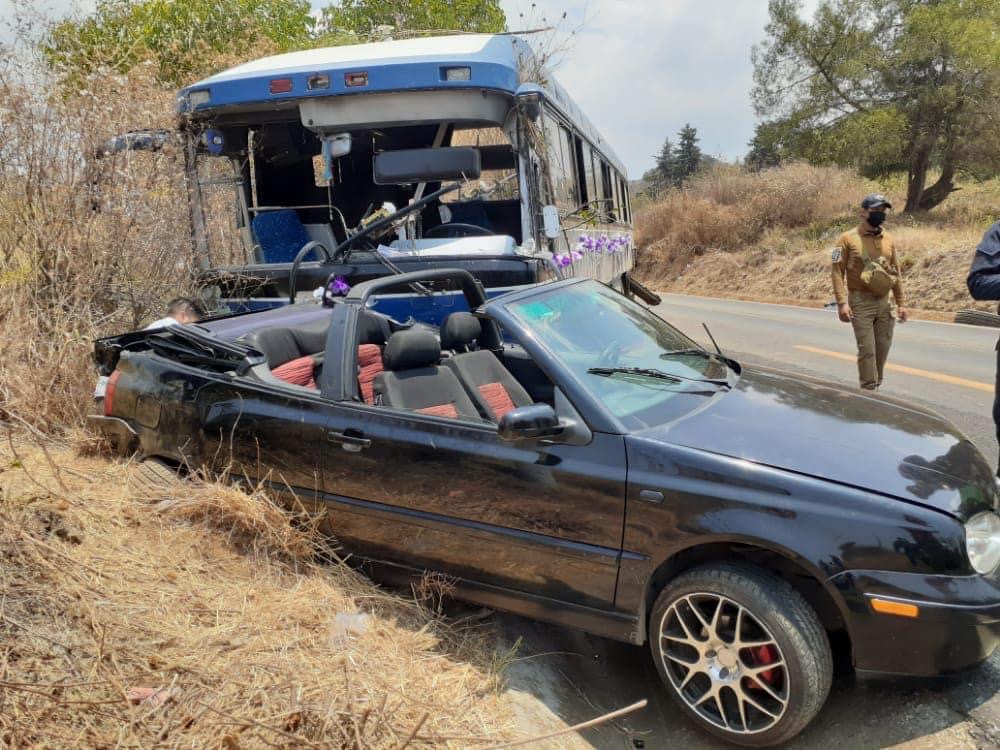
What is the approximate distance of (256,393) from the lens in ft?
12.2

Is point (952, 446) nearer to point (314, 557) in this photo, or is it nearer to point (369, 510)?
point (369, 510)

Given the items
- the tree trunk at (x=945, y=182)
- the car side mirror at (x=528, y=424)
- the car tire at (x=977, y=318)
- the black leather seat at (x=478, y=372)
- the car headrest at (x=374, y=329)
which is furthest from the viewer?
the tree trunk at (x=945, y=182)

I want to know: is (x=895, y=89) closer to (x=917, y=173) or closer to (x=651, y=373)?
(x=917, y=173)

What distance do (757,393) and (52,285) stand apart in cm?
559

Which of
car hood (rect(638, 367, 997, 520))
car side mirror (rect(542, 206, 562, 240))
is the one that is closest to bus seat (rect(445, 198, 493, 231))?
car side mirror (rect(542, 206, 562, 240))

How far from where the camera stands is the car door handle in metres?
3.35

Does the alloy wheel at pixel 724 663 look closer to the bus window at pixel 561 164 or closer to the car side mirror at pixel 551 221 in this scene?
the car side mirror at pixel 551 221

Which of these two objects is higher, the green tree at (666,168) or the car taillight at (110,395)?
the green tree at (666,168)

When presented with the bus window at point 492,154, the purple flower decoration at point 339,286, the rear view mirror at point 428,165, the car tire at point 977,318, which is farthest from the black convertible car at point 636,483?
the car tire at point 977,318

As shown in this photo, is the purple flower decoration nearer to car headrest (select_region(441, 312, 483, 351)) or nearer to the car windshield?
car headrest (select_region(441, 312, 483, 351))

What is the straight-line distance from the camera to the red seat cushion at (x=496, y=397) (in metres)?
3.75

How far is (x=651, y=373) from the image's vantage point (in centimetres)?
323

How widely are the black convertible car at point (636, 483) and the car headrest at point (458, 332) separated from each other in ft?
0.04

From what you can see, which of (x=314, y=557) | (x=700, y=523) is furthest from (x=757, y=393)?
(x=314, y=557)
